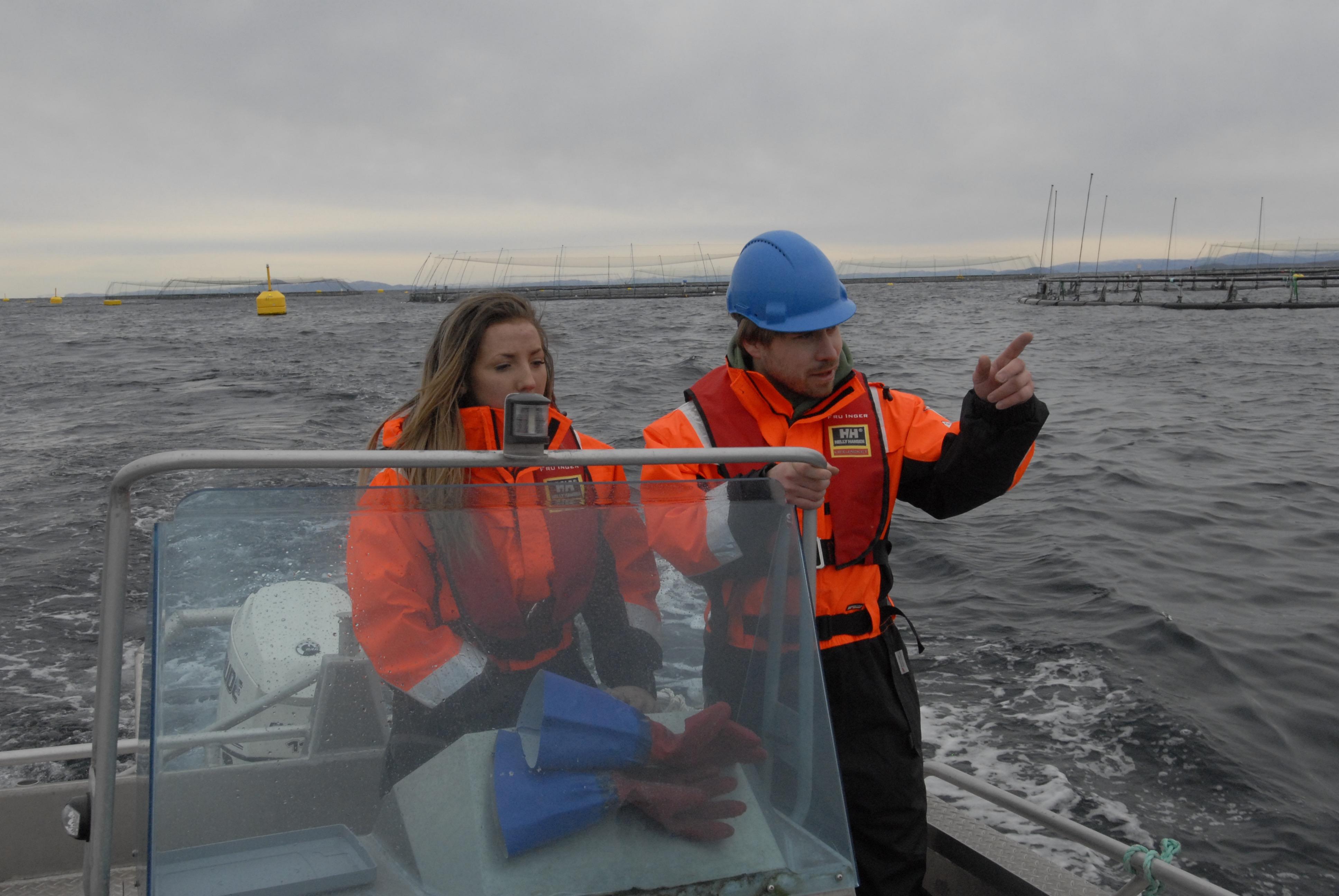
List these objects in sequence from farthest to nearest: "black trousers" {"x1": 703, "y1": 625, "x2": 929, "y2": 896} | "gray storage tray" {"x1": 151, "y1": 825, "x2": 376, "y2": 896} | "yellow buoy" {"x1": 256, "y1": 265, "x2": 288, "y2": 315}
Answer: "yellow buoy" {"x1": 256, "y1": 265, "x2": 288, "y2": 315} < "black trousers" {"x1": 703, "y1": 625, "x2": 929, "y2": 896} < "gray storage tray" {"x1": 151, "y1": 825, "x2": 376, "y2": 896}

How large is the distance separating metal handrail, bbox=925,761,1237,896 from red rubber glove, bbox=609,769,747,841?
128 cm

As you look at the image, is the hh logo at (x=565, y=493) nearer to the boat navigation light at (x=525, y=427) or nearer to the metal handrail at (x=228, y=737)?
the boat navigation light at (x=525, y=427)

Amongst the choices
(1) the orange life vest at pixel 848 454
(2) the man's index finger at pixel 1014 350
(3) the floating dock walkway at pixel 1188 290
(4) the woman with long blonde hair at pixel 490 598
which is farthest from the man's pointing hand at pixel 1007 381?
(3) the floating dock walkway at pixel 1188 290

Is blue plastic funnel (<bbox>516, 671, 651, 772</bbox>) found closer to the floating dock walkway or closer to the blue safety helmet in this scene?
the blue safety helmet

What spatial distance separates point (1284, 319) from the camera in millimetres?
37219

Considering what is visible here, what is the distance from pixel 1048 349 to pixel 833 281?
28.2 meters

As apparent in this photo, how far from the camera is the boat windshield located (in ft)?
4.11

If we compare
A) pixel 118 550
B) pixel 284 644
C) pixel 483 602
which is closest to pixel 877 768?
pixel 483 602

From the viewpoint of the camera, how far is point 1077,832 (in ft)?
7.94

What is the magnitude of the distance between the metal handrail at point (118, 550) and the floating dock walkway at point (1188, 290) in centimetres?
4821

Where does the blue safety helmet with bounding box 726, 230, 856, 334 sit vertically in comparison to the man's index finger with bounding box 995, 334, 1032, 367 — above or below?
above

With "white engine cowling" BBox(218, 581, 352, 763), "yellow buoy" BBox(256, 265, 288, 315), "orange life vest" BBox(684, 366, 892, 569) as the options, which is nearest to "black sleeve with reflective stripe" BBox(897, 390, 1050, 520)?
"orange life vest" BBox(684, 366, 892, 569)

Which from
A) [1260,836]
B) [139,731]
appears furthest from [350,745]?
[1260,836]

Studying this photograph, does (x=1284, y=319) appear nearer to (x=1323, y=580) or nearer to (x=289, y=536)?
(x=1323, y=580)
